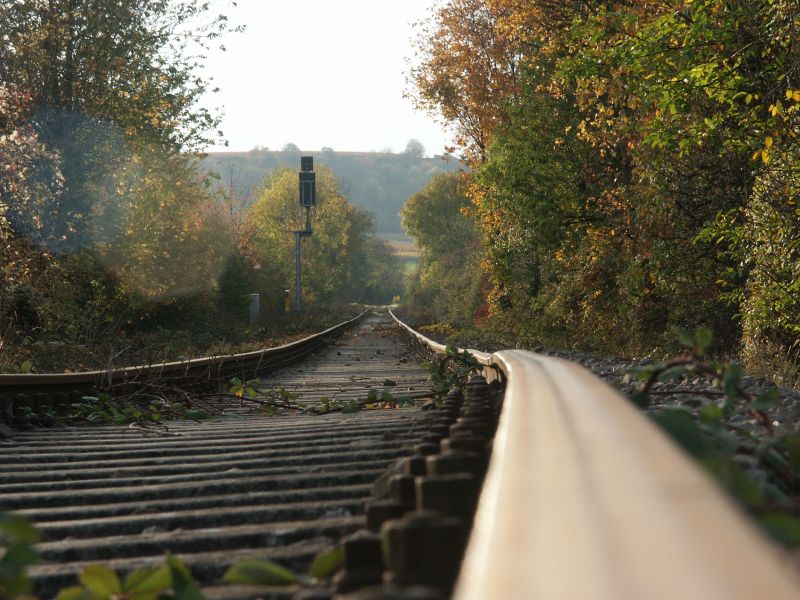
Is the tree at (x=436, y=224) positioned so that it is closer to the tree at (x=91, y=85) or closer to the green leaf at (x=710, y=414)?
the tree at (x=91, y=85)

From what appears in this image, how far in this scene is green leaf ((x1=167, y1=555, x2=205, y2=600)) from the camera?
1.49 m

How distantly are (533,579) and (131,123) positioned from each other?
1096 inches

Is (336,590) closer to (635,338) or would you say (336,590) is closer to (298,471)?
(298,471)

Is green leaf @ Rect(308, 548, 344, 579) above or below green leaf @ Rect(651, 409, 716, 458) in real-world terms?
below

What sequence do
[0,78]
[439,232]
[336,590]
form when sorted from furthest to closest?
[439,232]
[0,78]
[336,590]

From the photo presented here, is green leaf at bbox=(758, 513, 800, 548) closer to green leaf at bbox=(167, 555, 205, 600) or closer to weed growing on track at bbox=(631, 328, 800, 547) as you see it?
weed growing on track at bbox=(631, 328, 800, 547)

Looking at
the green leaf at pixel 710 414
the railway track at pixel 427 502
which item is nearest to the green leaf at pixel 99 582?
the railway track at pixel 427 502

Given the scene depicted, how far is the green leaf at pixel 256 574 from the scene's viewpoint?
1599 millimetres

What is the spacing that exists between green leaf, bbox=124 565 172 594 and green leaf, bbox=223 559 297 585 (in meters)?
0.11

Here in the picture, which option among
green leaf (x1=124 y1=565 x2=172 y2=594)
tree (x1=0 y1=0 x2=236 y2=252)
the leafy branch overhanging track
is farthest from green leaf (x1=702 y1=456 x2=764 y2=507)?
tree (x1=0 y1=0 x2=236 y2=252)

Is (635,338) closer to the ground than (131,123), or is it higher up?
closer to the ground

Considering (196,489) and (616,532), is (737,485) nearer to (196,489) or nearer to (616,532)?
(616,532)

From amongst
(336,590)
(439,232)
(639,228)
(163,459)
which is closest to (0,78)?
(639,228)

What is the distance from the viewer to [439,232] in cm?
8662
